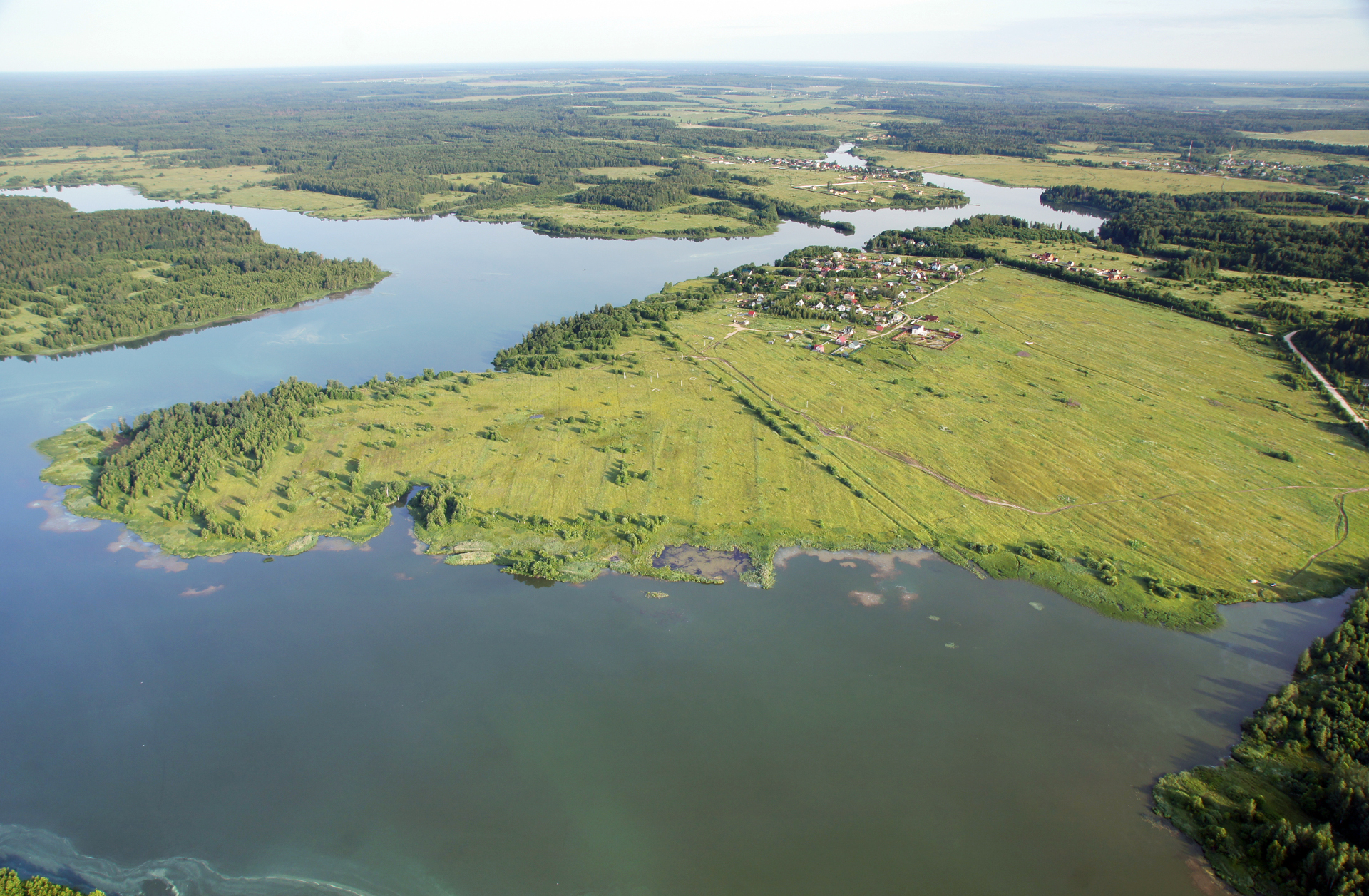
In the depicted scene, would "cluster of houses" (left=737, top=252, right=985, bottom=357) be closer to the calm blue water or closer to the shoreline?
the calm blue water

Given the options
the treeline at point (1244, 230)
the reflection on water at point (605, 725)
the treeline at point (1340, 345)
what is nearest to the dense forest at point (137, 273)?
the reflection on water at point (605, 725)

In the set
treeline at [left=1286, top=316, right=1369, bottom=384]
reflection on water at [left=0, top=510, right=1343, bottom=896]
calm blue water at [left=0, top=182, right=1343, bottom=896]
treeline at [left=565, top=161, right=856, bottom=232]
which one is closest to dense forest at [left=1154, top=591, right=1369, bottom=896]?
calm blue water at [left=0, top=182, right=1343, bottom=896]

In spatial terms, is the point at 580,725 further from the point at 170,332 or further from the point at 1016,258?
the point at 1016,258

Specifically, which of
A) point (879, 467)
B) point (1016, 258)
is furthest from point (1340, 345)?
point (879, 467)

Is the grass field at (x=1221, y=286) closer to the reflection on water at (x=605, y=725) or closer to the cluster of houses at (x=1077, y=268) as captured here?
the cluster of houses at (x=1077, y=268)

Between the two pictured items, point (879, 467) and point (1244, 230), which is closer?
point (879, 467)

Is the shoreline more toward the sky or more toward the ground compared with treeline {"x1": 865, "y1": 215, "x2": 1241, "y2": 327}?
more toward the ground

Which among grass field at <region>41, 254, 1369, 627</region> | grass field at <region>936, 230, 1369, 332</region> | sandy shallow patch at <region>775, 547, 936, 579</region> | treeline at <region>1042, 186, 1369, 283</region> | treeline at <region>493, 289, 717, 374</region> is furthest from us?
treeline at <region>1042, 186, 1369, 283</region>
